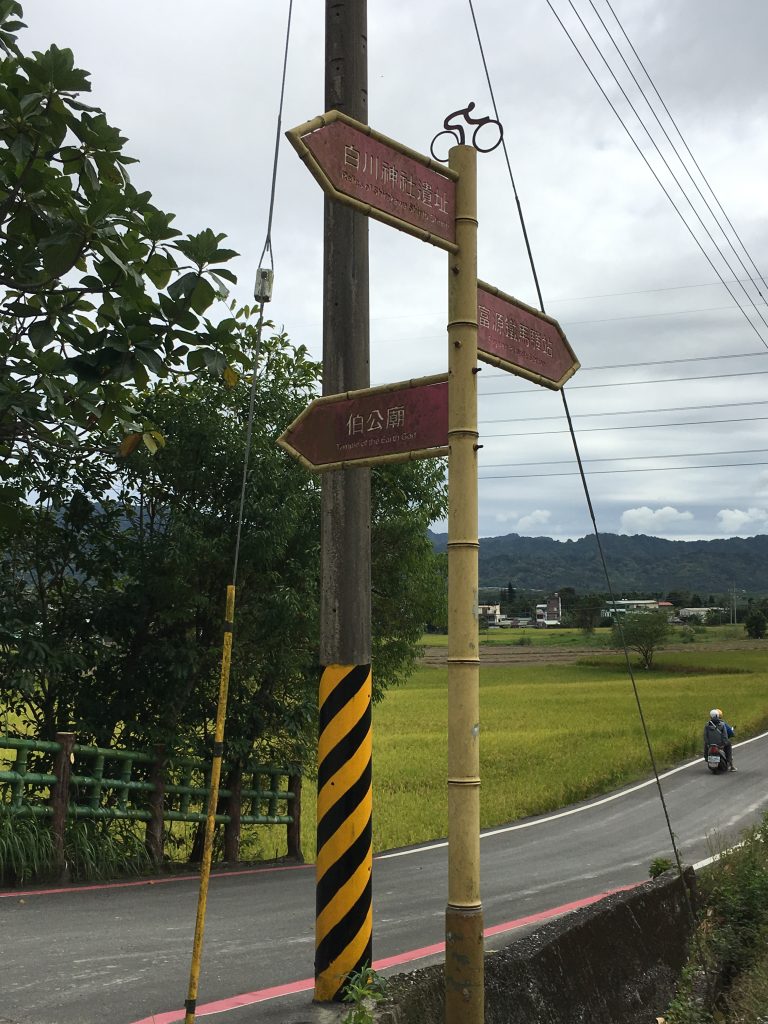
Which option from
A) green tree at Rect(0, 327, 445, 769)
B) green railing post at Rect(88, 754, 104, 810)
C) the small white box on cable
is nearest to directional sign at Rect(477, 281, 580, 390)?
the small white box on cable

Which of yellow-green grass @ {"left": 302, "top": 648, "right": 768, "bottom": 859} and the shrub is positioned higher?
the shrub

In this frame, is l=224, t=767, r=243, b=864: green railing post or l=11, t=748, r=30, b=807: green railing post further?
l=224, t=767, r=243, b=864: green railing post

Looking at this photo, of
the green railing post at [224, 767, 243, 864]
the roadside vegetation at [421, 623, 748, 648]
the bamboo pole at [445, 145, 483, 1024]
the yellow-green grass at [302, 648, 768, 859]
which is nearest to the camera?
the bamboo pole at [445, 145, 483, 1024]

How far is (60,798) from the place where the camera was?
9531 mm

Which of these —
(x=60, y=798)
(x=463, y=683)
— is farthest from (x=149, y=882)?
(x=463, y=683)

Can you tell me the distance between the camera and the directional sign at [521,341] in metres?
4.45

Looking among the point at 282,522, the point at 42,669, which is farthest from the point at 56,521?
the point at 282,522

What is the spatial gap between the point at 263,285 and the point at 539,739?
88.3ft

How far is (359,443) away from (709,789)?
19278 millimetres

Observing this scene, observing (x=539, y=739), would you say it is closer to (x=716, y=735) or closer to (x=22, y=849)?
(x=716, y=735)

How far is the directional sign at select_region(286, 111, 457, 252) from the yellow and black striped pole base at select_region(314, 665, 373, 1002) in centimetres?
222

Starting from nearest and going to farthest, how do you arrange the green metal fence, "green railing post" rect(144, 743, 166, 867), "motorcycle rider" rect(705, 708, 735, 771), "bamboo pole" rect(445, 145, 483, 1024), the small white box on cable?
1. "bamboo pole" rect(445, 145, 483, 1024)
2. the small white box on cable
3. the green metal fence
4. "green railing post" rect(144, 743, 166, 867)
5. "motorcycle rider" rect(705, 708, 735, 771)

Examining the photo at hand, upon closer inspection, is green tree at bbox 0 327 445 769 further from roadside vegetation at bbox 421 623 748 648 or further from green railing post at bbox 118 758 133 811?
roadside vegetation at bbox 421 623 748 648

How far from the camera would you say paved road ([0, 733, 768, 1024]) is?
5602mm
